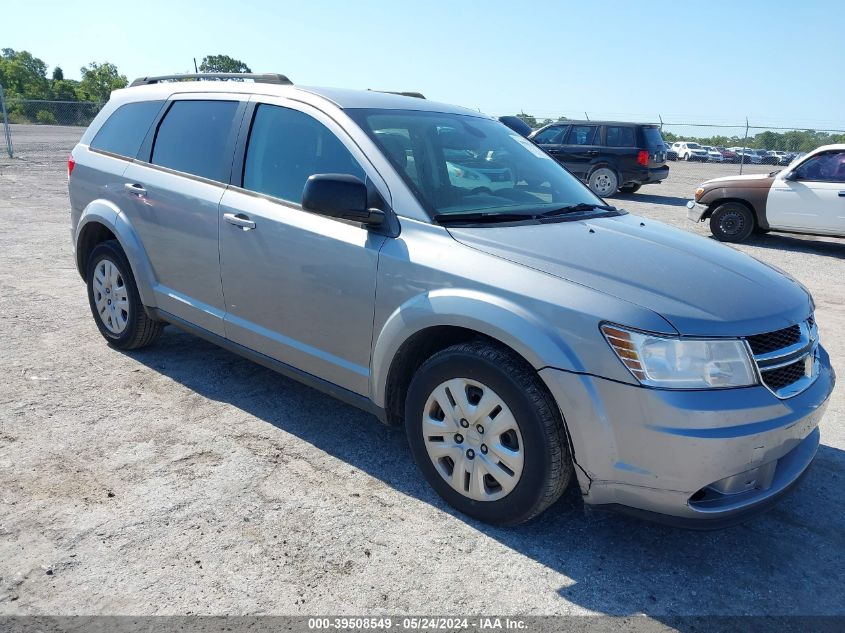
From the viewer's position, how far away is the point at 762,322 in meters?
2.77

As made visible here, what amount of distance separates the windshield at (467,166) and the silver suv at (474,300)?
Result: 2 cm

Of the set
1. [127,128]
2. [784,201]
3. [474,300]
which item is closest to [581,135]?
[784,201]

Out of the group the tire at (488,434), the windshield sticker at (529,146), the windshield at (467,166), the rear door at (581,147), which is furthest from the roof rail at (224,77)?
the rear door at (581,147)

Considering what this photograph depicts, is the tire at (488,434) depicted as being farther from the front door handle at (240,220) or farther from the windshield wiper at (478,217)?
the front door handle at (240,220)

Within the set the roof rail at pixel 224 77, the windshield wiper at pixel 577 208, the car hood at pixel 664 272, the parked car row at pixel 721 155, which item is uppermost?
the parked car row at pixel 721 155

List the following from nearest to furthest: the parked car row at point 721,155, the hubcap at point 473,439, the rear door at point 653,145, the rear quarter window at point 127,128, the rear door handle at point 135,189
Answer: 1. the hubcap at point 473,439
2. the rear door handle at point 135,189
3. the rear quarter window at point 127,128
4. the rear door at point 653,145
5. the parked car row at point 721,155

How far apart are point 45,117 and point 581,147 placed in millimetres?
40397

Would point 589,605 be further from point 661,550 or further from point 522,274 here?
point 522,274

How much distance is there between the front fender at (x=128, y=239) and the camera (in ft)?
15.1

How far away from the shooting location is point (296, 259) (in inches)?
141

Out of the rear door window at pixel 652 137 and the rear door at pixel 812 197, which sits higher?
the rear door window at pixel 652 137

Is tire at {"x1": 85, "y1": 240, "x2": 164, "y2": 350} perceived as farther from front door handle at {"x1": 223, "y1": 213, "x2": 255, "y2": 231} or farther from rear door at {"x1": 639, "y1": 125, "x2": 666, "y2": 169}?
rear door at {"x1": 639, "y1": 125, "x2": 666, "y2": 169}

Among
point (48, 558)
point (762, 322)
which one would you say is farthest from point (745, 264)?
point (48, 558)

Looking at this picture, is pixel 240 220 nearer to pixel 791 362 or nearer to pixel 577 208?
pixel 577 208
